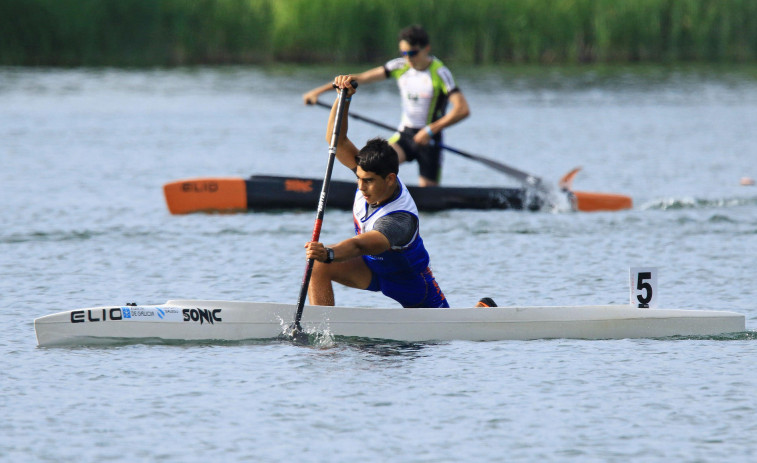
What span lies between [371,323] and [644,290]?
6.70 feet

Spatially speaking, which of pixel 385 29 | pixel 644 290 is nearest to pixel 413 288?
pixel 644 290

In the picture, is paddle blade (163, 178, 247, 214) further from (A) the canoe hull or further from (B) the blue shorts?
(B) the blue shorts

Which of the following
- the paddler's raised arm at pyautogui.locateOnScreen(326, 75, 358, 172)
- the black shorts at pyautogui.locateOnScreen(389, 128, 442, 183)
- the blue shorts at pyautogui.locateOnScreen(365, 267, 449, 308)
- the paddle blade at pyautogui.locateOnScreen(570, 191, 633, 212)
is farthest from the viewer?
the paddle blade at pyautogui.locateOnScreen(570, 191, 633, 212)

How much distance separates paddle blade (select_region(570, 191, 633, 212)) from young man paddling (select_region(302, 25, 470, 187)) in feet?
7.51

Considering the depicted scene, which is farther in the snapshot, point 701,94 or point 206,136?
point 701,94

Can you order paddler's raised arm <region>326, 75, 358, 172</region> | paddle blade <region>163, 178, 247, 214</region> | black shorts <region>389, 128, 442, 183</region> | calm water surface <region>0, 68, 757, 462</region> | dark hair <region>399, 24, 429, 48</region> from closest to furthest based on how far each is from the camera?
calm water surface <region>0, 68, 757, 462</region> < paddler's raised arm <region>326, 75, 358, 172</region> < dark hair <region>399, 24, 429, 48</region> < black shorts <region>389, 128, 442, 183</region> < paddle blade <region>163, 178, 247, 214</region>

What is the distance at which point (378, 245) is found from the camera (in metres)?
8.25

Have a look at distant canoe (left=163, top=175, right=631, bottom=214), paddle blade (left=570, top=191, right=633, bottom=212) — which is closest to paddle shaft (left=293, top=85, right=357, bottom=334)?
distant canoe (left=163, top=175, right=631, bottom=214)

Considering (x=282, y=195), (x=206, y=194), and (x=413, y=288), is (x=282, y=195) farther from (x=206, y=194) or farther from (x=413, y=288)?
(x=413, y=288)

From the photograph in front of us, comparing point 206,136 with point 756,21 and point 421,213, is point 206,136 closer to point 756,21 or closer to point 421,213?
point 421,213

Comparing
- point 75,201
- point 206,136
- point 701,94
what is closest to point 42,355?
point 75,201

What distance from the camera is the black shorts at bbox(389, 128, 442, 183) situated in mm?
14344

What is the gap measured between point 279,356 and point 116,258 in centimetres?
480

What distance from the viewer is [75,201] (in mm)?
16859
